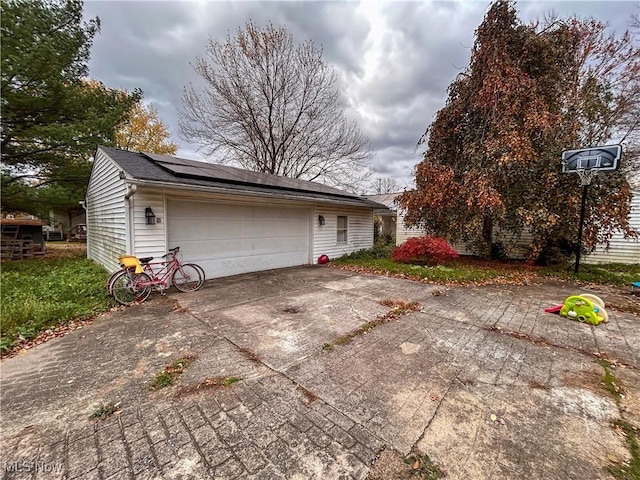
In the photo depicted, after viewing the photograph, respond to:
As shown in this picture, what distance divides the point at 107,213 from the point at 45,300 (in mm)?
3029

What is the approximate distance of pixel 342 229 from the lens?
10.2m

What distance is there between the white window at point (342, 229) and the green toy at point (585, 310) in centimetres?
690

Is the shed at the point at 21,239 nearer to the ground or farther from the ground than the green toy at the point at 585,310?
farther from the ground

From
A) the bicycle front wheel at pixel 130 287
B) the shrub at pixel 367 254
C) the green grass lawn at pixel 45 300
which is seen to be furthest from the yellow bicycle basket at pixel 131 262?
the shrub at pixel 367 254

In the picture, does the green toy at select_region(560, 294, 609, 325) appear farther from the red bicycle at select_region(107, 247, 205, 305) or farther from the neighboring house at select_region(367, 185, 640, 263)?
the red bicycle at select_region(107, 247, 205, 305)

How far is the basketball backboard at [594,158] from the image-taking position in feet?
20.0

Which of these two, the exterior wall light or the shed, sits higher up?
the exterior wall light

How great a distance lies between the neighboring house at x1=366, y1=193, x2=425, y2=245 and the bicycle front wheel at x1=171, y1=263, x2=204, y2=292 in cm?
729

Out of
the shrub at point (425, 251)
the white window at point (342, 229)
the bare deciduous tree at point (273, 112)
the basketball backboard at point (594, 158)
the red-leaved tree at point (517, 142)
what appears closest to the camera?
the basketball backboard at point (594, 158)

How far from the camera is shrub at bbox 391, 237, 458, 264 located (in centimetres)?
786

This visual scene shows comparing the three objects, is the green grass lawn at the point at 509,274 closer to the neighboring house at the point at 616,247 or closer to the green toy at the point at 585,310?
the neighboring house at the point at 616,247

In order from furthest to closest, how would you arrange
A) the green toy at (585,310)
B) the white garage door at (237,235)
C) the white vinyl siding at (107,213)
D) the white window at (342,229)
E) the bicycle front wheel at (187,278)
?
the white window at (342,229) < the white garage door at (237,235) < the white vinyl siding at (107,213) < the bicycle front wheel at (187,278) < the green toy at (585,310)

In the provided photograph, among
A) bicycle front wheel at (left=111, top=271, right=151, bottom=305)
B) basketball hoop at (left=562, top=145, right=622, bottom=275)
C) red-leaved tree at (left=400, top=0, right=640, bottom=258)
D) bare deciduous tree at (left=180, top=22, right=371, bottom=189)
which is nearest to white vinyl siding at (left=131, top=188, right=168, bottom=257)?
bicycle front wheel at (left=111, top=271, right=151, bottom=305)

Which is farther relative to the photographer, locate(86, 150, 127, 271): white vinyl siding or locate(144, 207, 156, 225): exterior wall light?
locate(86, 150, 127, 271): white vinyl siding
